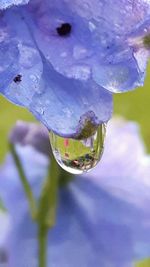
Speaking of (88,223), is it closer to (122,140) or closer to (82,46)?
(122,140)

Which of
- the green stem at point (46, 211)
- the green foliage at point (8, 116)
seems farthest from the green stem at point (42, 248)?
the green foliage at point (8, 116)

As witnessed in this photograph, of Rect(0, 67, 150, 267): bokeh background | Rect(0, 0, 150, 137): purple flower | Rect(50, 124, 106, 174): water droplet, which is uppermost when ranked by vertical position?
Rect(0, 0, 150, 137): purple flower

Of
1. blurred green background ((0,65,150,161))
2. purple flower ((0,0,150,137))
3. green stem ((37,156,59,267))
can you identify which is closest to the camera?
purple flower ((0,0,150,137))

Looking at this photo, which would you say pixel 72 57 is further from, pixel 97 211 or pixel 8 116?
pixel 97 211

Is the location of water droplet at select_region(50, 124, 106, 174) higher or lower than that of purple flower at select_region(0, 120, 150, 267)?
higher

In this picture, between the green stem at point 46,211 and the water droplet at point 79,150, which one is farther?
the green stem at point 46,211

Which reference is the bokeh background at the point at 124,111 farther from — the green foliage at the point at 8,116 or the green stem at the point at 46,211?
the green stem at the point at 46,211

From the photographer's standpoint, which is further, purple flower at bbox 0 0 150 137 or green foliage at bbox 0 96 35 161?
green foliage at bbox 0 96 35 161

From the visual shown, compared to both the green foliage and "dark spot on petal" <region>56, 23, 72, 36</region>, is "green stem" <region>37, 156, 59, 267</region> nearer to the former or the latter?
the green foliage

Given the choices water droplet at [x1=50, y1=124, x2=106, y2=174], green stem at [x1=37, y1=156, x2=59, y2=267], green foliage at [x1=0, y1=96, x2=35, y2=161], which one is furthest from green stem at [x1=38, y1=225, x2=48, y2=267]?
water droplet at [x1=50, y1=124, x2=106, y2=174]
